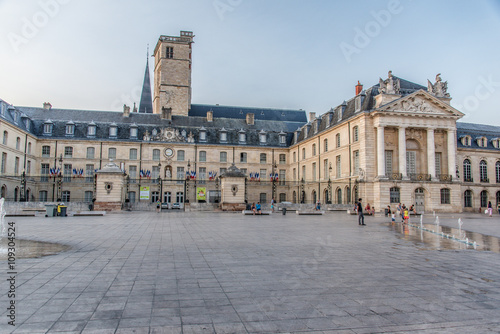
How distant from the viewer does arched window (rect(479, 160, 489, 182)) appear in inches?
1853

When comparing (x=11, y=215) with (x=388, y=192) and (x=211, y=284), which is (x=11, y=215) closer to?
(x=211, y=284)

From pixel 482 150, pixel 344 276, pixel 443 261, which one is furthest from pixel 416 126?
pixel 344 276

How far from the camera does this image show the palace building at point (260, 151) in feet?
128

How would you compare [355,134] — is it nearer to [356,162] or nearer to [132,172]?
[356,162]

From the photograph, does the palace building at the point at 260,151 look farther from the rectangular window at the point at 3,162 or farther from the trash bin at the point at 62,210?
the trash bin at the point at 62,210

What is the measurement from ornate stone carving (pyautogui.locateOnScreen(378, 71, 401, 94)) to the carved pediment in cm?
125

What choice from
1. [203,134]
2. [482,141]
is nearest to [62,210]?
[203,134]

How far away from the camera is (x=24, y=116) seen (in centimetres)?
4691

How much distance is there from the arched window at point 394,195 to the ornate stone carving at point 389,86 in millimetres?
10016

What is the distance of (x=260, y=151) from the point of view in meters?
56.3

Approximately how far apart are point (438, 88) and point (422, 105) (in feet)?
11.2

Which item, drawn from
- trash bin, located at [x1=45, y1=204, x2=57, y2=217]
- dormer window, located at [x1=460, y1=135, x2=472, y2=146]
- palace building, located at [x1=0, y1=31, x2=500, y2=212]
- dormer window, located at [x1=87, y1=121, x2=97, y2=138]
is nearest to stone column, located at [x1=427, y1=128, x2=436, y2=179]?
palace building, located at [x1=0, y1=31, x2=500, y2=212]

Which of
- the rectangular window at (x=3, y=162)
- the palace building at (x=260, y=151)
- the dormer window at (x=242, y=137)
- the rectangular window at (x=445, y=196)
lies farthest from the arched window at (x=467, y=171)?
the rectangular window at (x=3, y=162)

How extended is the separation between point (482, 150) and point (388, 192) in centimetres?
1901
